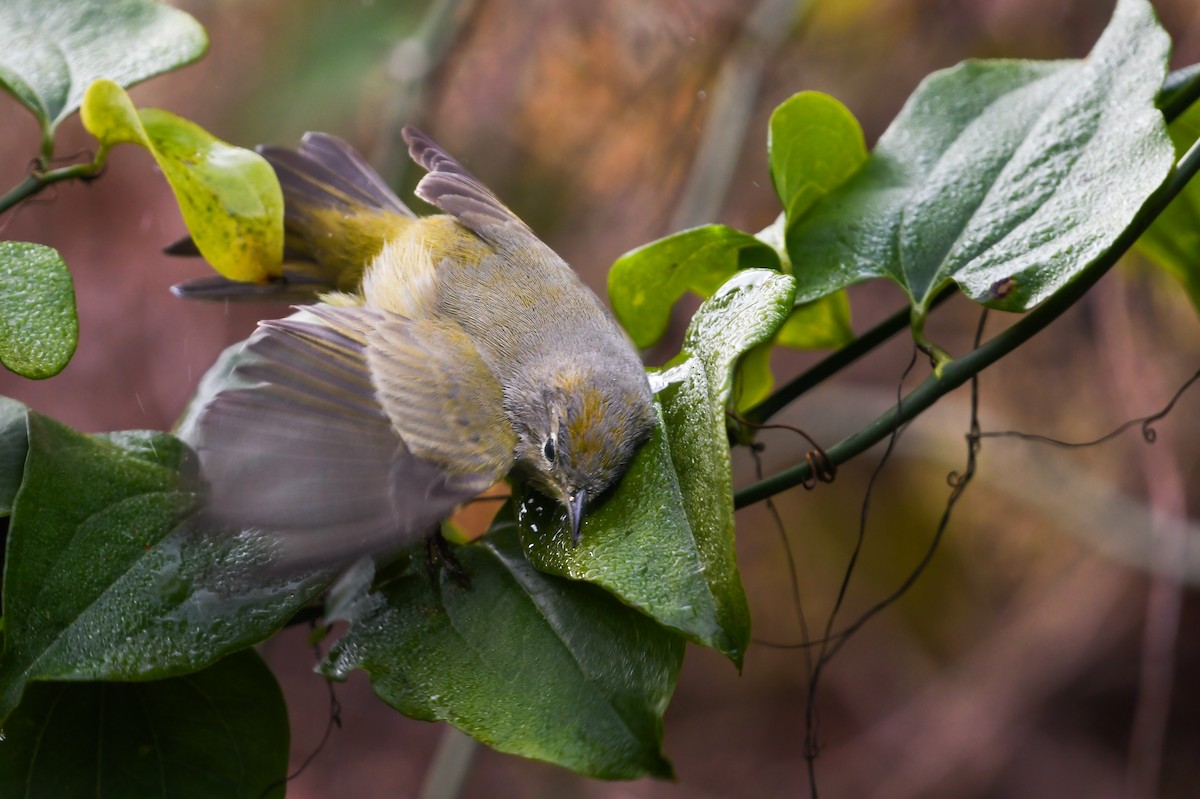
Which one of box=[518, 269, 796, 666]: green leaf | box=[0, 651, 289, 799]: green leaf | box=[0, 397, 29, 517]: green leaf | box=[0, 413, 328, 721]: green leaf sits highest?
box=[518, 269, 796, 666]: green leaf

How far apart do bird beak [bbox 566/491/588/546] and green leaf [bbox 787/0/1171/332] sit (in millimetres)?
352

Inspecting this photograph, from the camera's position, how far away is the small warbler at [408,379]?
1020 millimetres

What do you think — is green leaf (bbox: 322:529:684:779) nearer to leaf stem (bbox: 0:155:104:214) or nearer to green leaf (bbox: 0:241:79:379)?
green leaf (bbox: 0:241:79:379)

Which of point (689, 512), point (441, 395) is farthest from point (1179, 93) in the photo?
point (441, 395)

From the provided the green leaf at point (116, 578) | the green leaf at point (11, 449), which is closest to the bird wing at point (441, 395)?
the green leaf at point (116, 578)

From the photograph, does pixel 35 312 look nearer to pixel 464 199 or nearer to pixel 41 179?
pixel 41 179

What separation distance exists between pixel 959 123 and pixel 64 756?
126cm

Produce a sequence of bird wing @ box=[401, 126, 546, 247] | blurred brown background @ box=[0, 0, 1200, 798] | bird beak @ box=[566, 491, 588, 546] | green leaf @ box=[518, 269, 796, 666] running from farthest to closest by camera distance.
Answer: blurred brown background @ box=[0, 0, 1200, 798] → bird wing @ box=[401, 126, 546, 247] → bird beak @ box=[566, 491, 588, 546] → green leaf @ box=[518, 269, 796, 666]

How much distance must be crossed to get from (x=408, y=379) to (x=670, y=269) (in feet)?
1.14

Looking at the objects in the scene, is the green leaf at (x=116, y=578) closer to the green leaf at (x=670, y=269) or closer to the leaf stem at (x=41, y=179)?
the leaf stem at (x=41, y=179)

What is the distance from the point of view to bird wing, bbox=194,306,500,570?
99 centimetres

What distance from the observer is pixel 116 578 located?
3.28 ft

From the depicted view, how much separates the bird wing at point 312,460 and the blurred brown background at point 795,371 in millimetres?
2334

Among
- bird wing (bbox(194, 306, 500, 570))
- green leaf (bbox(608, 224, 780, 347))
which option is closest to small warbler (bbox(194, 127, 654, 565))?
bird wing (bbox(194, 306, 500, 570))
